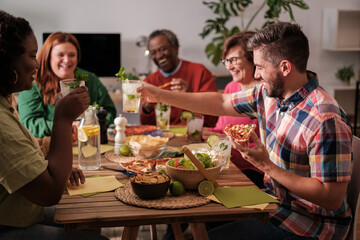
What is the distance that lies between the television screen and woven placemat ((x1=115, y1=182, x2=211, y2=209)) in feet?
12.4

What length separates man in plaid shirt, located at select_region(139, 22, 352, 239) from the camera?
1.50 m

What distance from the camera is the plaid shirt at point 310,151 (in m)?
1.49

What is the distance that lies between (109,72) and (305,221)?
3.90 m

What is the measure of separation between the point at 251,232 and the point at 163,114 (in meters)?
1.18

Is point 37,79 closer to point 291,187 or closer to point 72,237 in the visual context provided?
point 72,237

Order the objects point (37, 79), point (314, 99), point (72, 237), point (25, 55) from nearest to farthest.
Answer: point (25, 55), point (72, 237), point (314, 99), point (37, 79)

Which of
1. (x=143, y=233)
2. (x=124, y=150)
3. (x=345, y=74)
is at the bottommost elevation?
(x=143, y=233)

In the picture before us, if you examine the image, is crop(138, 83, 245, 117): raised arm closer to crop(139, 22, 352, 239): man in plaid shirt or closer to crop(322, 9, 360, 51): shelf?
crop(139, 22, 352, 239): man in plaid shirt

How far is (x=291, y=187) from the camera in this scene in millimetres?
1562

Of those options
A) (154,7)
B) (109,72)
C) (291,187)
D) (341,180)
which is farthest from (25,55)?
(154,7)

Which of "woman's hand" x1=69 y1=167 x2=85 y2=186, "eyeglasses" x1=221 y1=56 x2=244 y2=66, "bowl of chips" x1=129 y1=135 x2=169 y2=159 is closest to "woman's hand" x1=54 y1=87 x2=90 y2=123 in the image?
"woman's hand" x1=69 y1=167 x2=85 y2=186

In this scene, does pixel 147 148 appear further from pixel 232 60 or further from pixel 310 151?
pixel 232 60

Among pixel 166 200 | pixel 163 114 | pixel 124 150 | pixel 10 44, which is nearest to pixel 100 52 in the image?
pixel 163 114

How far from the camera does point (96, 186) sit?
5.25 ft
